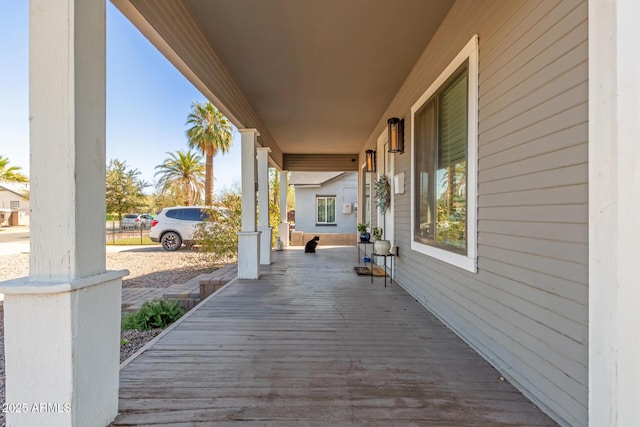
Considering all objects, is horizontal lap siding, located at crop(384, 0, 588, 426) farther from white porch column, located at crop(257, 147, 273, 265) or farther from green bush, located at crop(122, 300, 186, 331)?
white porch column, located at crop(257, 147, 273, 265)

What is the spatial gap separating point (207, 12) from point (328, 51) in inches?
51.5

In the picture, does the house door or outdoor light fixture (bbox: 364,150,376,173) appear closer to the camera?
the house door

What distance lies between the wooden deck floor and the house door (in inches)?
75.6

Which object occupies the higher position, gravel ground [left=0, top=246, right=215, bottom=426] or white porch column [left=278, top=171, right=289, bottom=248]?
white porch column [left=278, top=171, right=289, bottom=248]

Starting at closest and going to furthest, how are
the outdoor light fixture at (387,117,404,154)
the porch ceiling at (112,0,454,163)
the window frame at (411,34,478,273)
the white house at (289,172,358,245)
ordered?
1. the window frame at (411,34,478,273)
2. the porch ceiling at (112,0,454,163)
3. the outdoor light fixture at (387,117,404,154)
4. the white house at (289,172,358,245)

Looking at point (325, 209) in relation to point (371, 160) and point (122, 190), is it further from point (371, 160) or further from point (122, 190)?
point (122, 190)

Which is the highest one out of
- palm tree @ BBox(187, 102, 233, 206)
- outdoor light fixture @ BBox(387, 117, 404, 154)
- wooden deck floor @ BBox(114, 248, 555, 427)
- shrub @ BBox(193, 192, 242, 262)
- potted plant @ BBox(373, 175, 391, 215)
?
palm tree @ BBox(187, 102, 233, 206)

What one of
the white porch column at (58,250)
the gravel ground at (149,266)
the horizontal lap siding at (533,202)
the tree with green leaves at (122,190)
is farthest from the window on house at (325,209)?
the white porch column at (58,250)

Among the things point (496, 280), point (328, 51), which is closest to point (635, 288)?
point (496, 280)

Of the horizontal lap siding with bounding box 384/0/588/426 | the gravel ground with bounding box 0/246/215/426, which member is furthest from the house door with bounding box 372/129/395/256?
the gravel ground with bounding box 0/246/215/426

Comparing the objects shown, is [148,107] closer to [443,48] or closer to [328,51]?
[328,51]

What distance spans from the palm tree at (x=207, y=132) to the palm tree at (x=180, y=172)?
10.2ft

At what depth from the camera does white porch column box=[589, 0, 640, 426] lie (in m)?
1.26

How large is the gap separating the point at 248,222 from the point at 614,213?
4.61 m
